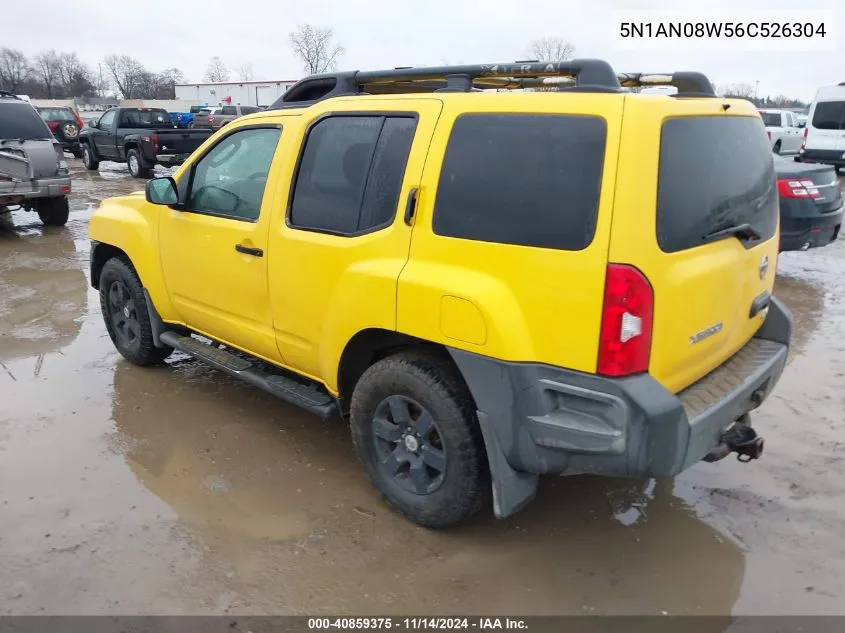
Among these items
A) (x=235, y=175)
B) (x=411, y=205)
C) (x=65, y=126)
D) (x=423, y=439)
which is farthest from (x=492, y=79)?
(x=65, y=126)

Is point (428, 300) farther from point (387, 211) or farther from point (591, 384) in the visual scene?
point (591, 384)

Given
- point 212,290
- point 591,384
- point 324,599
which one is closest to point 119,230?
point 212,290

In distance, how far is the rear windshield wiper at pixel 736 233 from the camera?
2.63 meters

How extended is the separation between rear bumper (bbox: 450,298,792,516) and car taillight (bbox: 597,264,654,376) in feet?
0.19

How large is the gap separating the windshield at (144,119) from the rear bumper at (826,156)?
17.3 metres

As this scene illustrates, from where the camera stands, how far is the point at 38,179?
9.51 m

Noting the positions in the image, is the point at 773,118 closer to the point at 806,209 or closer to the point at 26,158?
the point at 806,209

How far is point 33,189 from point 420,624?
9381 millimetres

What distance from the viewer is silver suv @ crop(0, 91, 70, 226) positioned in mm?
9227

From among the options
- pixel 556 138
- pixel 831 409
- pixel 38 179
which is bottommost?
pixel 831 409

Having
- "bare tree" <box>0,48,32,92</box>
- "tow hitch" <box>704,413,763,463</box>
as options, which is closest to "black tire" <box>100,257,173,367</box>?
"tow hitch" <box>704,413,763,463</box>

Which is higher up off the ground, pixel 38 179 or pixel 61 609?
pixel 38 179

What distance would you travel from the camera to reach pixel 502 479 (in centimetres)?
267

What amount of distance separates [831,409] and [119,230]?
4889 mm
